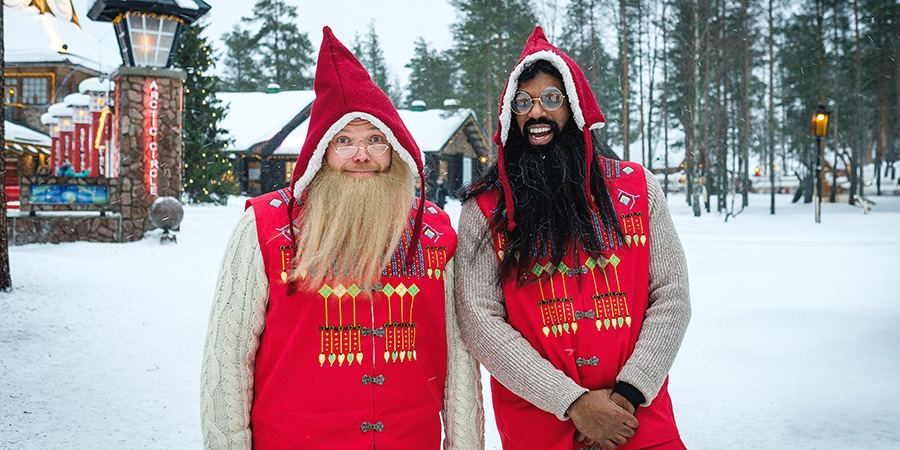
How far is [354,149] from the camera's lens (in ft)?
7.71

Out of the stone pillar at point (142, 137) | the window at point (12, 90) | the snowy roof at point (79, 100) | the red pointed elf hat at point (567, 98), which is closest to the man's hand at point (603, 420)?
the red pointed elf hat at point (567, 98)

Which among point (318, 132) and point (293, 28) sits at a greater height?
point (293, 28)

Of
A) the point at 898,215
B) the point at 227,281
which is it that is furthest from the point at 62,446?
the point at 898,215

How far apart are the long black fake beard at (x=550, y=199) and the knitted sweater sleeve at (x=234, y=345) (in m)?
0.89

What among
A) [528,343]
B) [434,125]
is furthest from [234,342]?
[434,125]

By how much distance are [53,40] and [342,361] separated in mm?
27913

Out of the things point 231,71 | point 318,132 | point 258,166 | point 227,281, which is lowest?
point 227,281

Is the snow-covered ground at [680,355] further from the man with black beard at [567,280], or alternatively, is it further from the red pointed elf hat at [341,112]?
the red pointed elf hat at [341,112]

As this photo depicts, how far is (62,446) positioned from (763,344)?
5634 millimetres

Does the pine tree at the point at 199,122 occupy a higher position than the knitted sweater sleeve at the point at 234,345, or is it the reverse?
the pine tree at the point at 199,122

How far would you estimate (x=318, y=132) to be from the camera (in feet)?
7.63

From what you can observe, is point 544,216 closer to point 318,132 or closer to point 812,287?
point 318,132

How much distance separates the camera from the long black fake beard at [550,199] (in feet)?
7.74

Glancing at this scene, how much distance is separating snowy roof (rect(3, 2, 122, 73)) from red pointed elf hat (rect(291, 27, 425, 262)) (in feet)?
81.1
